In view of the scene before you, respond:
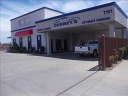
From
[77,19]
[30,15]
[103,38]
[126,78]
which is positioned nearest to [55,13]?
[30,15]

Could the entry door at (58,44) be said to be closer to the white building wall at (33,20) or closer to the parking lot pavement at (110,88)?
the white building wall at (33,20)

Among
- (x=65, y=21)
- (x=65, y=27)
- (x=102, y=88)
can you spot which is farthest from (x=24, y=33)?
(x=102, y=88)

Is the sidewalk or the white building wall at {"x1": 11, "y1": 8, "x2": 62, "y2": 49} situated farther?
the white building wall at {"x1": 11, "y1": 8, "x2": 62, "y2": 49}

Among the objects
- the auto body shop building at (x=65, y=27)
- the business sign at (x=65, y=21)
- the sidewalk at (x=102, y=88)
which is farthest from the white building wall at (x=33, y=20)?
the sidewalk at (x=102, y=88)

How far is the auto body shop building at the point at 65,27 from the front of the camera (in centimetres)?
1672

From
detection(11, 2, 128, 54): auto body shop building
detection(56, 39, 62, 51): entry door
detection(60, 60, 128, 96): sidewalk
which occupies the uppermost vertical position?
detection(11, 2, 128, 54): auto body shop building

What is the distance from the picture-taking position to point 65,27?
67.5ft

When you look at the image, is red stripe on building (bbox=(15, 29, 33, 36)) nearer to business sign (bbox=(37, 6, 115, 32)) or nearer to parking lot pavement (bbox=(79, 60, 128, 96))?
business sign (bbox=(37, 6, 115, 32))

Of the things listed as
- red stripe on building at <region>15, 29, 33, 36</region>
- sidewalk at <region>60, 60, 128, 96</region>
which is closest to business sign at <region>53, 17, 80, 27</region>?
red stripe on building at <region>15, 29, 33, 36</region>

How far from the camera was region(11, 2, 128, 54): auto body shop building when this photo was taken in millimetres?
16719

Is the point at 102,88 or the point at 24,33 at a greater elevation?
the point at 24,33

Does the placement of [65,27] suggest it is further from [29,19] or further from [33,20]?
[29,19]

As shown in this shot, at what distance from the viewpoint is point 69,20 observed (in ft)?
64.7

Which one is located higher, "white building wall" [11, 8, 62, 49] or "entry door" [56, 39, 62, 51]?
"white building wall" [11, 8, 62, 49]
